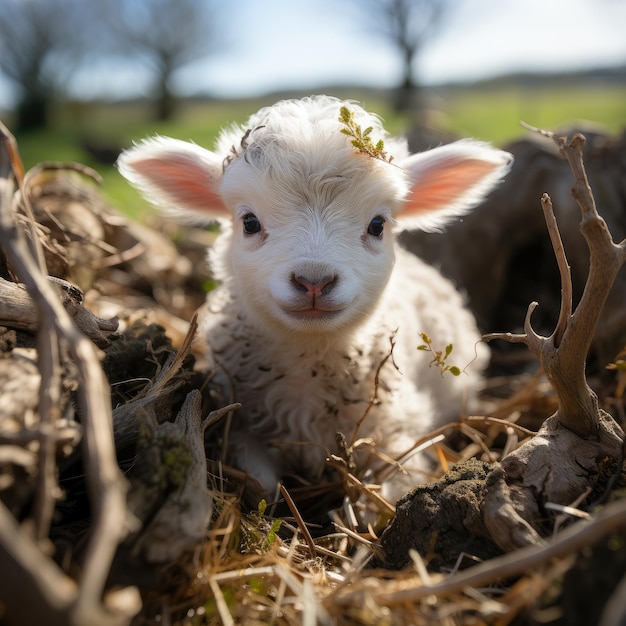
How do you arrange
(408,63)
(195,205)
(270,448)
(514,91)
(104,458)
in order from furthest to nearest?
(408,63) < (514,91) < (195,205) < (270,448) < (104,458)

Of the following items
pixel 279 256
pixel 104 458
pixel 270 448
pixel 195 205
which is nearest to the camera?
pixel 104 458

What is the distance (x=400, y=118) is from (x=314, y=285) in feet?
81.7

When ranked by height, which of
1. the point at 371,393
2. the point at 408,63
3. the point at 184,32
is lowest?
the point at 371,393

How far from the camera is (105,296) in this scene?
4.52 meters

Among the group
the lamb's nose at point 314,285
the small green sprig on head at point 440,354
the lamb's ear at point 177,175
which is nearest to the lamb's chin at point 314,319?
the lamb's nose at point 314,285

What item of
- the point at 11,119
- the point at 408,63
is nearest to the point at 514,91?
the point at 408,63

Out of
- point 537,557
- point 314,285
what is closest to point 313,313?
point 314,285

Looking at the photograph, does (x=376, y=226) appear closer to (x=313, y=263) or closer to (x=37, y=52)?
(x=313, y=263)

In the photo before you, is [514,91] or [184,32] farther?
[184,32]

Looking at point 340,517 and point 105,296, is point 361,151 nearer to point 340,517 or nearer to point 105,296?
point 340,517

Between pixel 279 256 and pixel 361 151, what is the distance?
1.99ft

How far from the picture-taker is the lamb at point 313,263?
8.62ft

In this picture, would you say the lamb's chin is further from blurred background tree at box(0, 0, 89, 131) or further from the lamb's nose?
blurred background tree at box(0, 0, 89, 131)

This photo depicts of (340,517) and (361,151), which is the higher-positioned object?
(361,151)
